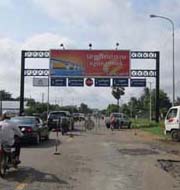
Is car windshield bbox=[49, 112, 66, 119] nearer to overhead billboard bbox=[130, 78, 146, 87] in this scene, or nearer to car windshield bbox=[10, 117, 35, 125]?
overhead billboard bbox=[130, 78, 146, 87]

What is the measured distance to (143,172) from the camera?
15938 millimetres

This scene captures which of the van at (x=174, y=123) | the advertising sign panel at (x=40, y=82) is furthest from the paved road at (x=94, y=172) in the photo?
the advertising sign panel at (x=40, y=82)

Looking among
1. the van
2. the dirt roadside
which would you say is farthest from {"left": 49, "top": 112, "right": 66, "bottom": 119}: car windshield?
the dirt roadside

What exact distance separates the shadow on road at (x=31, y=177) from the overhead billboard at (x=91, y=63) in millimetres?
40587

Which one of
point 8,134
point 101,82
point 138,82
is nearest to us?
point 8,134

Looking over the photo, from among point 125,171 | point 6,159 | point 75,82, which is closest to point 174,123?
point 125,171

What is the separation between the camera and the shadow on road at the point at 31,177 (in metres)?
13.7

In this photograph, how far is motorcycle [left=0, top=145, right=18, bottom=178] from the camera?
14.4 metres

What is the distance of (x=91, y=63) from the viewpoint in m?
56.3

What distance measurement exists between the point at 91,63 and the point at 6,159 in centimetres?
4188

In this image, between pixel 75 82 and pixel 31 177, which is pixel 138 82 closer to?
pixel 75 82

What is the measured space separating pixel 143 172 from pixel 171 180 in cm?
174

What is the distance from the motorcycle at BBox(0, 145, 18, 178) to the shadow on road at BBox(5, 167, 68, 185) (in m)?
0.19

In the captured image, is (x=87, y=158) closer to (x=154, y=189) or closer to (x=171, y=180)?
(x=171, y=180)
